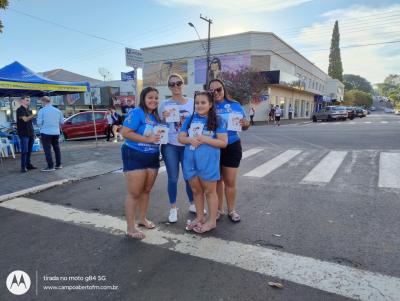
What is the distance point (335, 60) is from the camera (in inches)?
3268

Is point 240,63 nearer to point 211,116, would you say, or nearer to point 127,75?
point 127,75

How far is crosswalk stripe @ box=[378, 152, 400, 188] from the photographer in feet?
19.0

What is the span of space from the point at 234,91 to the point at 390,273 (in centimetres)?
2743

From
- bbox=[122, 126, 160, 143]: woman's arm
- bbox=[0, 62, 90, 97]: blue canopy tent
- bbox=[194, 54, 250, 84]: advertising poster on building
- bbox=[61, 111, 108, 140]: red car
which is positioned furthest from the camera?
bbox=[194, 54, 250, 84]: advertising poster on building

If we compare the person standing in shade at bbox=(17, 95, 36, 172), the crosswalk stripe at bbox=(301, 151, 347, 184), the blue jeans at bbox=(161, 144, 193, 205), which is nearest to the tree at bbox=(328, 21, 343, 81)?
the crosswalk stripe at bbox=(301, 151, 347, 184)

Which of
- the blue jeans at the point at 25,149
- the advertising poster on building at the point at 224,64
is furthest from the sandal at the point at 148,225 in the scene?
the advertising poster on building at the point at 224,64

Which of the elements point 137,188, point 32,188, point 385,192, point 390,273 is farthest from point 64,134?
point 390,273

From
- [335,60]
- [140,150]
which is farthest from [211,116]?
[335,60]

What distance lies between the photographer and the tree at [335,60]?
265 feet

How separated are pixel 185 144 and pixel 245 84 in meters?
26.4

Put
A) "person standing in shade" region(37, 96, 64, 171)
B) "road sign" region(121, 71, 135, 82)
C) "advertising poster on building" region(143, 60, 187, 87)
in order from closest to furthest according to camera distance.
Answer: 1. "person standing in shade" region(37, 96, 64, 171)
2. "road sign" region(121, 71, 135, 82)
3. "advertising poster on building" region(143, 60, 187, 87)

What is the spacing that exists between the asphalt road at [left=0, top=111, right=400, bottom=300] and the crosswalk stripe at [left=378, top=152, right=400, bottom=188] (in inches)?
5.0

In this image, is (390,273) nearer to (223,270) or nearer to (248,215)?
(223,270)

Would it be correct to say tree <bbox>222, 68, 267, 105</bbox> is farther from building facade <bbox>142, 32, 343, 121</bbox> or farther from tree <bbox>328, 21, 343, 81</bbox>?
tree <bbox>328, 21, 343, 81</bbox>
